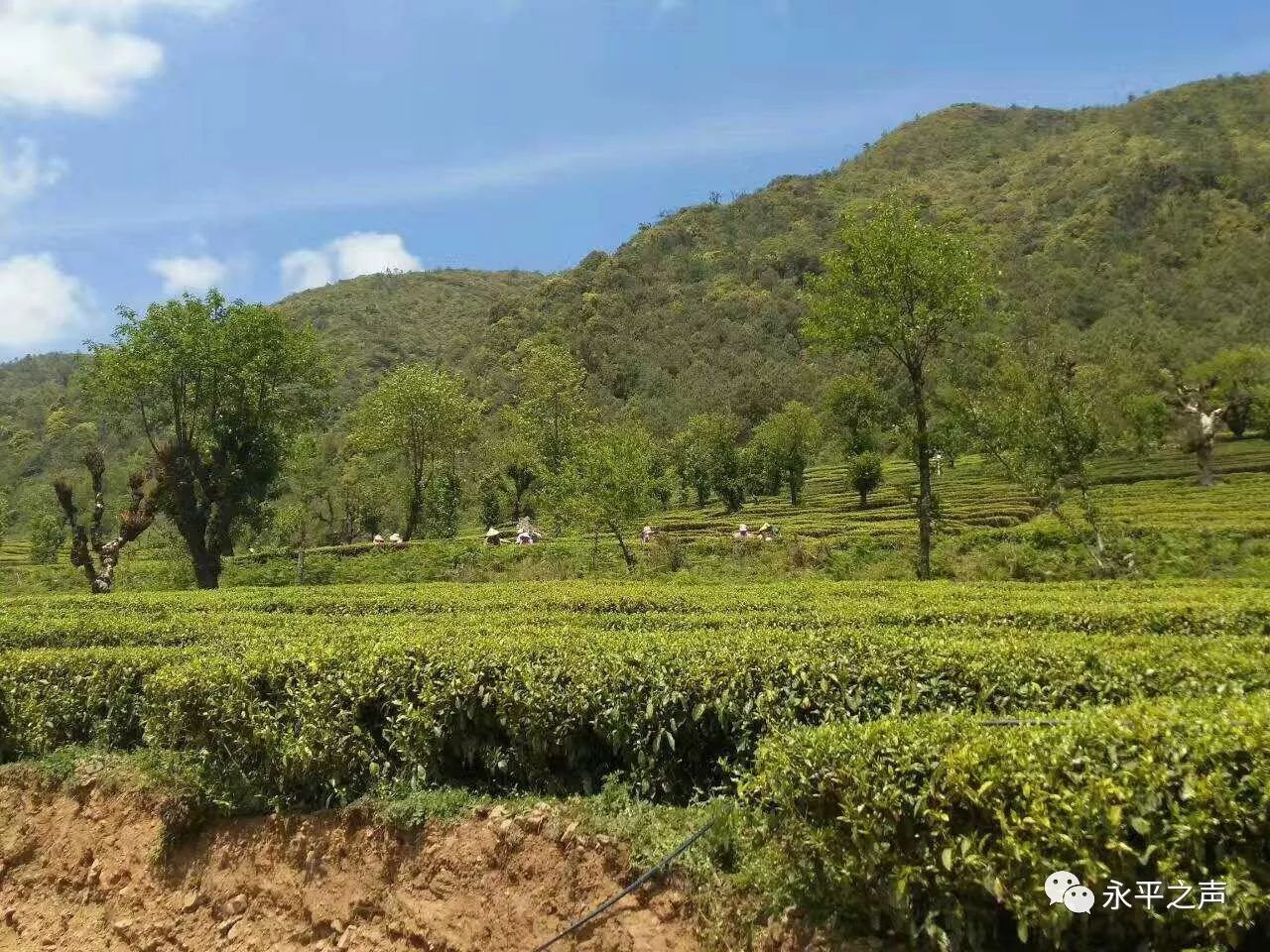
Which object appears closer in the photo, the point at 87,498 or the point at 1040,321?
the point at 87,498

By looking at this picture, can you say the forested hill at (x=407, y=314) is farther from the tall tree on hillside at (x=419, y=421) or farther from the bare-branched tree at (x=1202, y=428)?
the bare-branched tree at (x=1202, y=428)

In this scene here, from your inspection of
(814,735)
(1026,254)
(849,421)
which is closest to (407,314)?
(1026,254)

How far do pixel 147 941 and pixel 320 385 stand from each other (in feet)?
90.3

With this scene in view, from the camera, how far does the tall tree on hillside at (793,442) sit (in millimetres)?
49509

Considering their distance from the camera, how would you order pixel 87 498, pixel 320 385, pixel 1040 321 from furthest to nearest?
pixel 1040 321, pixel 87 498, pixel 320 385

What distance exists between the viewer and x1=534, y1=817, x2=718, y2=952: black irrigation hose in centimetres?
484

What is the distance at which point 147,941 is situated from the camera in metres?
6.62

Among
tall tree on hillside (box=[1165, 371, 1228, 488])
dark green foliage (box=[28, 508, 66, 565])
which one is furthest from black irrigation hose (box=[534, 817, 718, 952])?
dark green foliage (box=[28, 508, 66, 565])

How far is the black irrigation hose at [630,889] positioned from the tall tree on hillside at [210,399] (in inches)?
1067

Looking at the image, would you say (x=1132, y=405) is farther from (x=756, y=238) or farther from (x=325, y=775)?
(x=756, y=238)

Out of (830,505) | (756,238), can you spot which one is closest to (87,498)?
(830,505)

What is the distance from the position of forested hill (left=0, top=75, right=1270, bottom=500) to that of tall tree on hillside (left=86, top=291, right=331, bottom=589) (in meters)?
26.0

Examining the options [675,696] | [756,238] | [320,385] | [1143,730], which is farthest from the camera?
[756,238]

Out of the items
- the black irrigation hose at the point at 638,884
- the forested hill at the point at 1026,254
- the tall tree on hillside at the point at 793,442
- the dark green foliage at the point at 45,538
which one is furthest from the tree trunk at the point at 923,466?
the forested hill at the point at 1026,254
